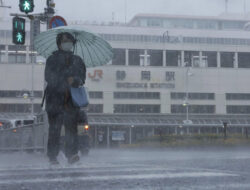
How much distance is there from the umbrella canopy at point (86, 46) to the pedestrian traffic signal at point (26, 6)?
5562 millimetres

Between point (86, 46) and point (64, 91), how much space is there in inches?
57.7

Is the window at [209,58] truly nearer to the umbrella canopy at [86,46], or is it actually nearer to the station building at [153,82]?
the station building at [153,82]

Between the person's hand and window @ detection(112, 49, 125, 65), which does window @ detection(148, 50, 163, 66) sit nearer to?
window @ detection(112, 49, 125, 65)

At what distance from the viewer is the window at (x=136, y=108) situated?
1877 inches

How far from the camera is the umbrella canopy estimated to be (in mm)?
5729

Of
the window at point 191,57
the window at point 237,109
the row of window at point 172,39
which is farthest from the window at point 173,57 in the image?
the window at point 237,109

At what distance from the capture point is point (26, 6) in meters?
11.3

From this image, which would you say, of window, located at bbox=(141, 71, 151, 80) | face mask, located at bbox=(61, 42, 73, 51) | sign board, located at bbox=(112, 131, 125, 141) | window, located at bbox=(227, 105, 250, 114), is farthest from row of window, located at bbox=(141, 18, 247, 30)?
face mask, located at bbox=(61, 42, 73, 51)

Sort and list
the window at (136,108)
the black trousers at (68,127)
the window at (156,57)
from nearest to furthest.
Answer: the black trousers at (68,127), the window at (136,108), the window at (156,57)

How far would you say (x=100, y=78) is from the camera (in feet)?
157

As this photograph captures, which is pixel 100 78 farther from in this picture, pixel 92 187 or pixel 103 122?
pixel 92 187

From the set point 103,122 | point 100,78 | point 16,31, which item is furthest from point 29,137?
point 100,78

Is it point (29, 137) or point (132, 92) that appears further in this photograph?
point (132, 92)

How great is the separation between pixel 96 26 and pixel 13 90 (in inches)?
519
